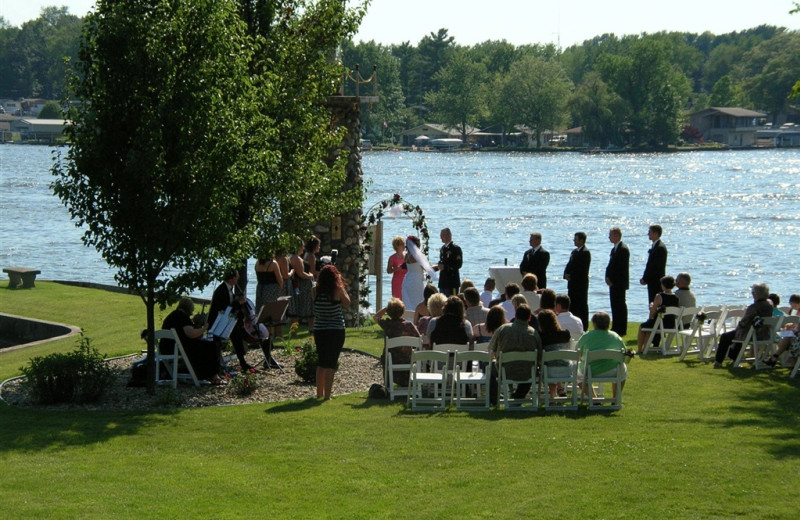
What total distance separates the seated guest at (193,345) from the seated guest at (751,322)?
649cm

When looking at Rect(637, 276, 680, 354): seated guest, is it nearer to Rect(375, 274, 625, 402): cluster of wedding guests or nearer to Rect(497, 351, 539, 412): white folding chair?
Rect(375, 274, 625, 402): cluster of wedding guests

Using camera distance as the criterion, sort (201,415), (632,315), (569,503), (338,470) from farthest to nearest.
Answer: (632,315)
(201,415)
(338,470)
(569,503)

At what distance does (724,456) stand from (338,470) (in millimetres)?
3341

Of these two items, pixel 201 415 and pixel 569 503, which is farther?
pixel 201 415

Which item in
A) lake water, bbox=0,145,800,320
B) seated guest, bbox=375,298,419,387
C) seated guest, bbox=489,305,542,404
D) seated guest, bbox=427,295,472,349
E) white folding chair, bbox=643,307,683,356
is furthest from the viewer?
lake water, bbox=0,145,800,320

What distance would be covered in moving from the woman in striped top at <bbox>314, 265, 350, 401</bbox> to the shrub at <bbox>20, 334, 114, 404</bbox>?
2.47 m

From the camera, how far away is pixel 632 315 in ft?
103

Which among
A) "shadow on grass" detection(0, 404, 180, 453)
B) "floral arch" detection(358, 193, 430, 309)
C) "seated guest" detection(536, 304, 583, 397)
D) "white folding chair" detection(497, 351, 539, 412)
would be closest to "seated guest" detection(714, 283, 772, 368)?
"seated guest" detection(536, 304, 583, 397)

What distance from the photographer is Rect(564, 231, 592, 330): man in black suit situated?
1839 centimetres

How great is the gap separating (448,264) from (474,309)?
4984mm

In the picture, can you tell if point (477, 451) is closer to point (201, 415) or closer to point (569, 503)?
point (569, 503)

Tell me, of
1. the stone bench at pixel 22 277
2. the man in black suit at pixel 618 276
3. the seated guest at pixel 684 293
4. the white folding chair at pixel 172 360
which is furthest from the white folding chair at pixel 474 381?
the stone bench at pixel 22 277

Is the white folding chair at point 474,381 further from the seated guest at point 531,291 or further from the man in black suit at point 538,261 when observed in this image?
the man in black suit at point 538,261

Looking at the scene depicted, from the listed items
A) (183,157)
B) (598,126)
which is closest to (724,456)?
(183,157)
